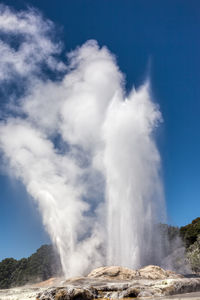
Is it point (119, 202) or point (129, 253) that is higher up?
point (119, 202)

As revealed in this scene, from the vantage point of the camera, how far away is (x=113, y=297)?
15.6 meters

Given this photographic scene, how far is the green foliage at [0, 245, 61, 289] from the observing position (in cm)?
5811

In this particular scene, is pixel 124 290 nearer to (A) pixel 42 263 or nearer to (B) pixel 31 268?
(A) pixel 42 263

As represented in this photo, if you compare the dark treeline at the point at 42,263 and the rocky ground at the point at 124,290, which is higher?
the dark treeline at the point at 42,263

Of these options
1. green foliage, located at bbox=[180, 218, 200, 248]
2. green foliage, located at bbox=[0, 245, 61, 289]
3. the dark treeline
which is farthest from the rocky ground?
green foliage, located at bbox=[180, 218, 200, 248]

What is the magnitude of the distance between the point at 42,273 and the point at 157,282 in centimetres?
4967

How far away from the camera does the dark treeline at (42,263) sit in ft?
183

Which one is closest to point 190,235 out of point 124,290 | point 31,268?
point 31,268

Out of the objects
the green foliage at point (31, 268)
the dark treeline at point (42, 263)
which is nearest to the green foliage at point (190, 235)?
the dark treeline at point (42, 263)

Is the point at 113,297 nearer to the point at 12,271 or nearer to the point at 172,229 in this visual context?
the point at 172,229

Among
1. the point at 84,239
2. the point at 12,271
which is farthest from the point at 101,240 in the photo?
the point at 12,271

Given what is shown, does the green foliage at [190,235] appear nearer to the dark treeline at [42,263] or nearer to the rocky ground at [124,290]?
the dark treeline at [42,263]

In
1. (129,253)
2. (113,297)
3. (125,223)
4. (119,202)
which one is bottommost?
(113,297)

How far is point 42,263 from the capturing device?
2562 inches
